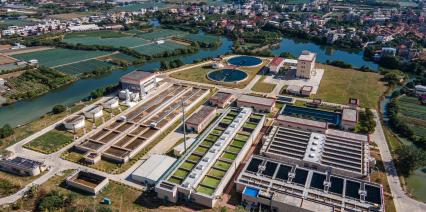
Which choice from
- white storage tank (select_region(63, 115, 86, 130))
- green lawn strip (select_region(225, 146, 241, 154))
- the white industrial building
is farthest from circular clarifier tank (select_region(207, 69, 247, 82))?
white storage tank (select_region(63, 115, 86, 130))

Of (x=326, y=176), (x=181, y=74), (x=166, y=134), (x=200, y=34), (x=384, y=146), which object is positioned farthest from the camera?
(x=200, y=34)

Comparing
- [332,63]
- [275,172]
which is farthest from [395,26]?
[275,172]

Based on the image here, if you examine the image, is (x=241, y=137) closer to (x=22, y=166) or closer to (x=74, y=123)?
(x=74, y=123)

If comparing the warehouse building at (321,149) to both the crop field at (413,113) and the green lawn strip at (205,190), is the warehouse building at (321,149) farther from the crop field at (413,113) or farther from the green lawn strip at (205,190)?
the crop field at (413,113)

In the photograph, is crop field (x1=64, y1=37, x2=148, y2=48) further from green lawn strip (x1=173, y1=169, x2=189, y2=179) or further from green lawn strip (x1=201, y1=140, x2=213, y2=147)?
green lawn strip (x1=173, y1=169, x2=189, y2=179)

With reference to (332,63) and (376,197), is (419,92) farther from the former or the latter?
(376,197)
